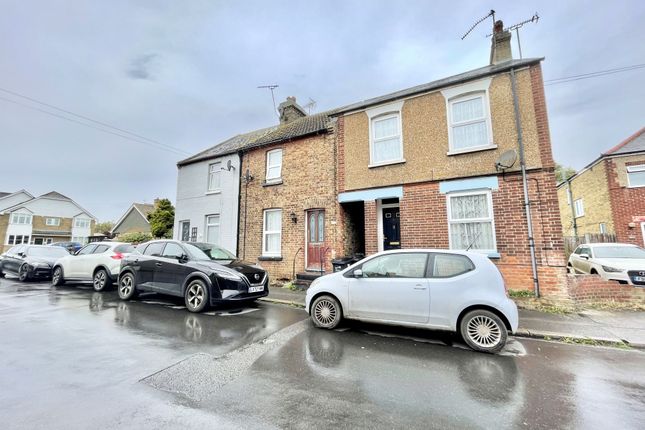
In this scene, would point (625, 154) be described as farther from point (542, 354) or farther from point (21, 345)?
point (21, 345)

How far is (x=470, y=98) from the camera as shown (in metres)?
8.45

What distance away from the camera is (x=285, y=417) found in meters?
2.63

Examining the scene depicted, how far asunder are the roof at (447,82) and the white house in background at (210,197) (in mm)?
6064

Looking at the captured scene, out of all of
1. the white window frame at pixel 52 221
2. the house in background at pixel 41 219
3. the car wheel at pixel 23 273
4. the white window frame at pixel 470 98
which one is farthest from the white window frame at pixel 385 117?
the white window frame at pixel 52 221

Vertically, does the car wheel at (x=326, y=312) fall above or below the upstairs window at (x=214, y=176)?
below

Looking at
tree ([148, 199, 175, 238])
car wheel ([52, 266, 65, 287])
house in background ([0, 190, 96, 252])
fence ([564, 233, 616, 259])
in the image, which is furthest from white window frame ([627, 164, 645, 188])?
house in background ([0, 190, 96, 252])

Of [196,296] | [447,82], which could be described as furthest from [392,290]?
[447,82]

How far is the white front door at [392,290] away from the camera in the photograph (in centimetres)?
478

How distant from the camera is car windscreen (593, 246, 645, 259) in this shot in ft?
29.5

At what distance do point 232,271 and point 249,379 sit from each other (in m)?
3.70

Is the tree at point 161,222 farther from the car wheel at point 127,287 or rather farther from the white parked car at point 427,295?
the white parked car at point 427,295

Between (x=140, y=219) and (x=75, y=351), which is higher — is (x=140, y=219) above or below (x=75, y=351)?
above

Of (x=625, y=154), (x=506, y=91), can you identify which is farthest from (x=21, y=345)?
(x=625, y=154)

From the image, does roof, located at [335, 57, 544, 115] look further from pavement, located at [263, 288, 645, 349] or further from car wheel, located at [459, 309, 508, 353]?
car wheel, located at [459, 309, 508, 353]
